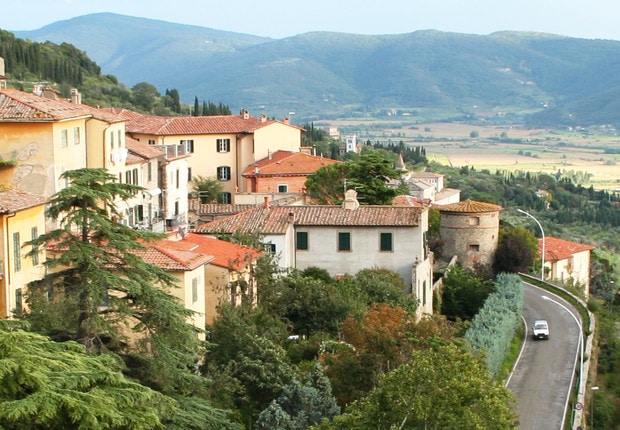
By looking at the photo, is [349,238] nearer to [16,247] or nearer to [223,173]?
[16,247]

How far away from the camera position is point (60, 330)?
22984 millimetres

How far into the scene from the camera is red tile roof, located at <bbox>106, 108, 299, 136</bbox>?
64312 millimetres

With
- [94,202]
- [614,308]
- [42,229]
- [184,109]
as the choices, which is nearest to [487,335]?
[42,229]

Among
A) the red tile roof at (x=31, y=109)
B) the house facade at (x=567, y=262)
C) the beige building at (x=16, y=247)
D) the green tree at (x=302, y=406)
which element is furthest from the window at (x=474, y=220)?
the beige building at (x=16, y=247)

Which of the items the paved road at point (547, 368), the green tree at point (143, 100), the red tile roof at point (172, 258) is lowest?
the paved road at point (547, 368)

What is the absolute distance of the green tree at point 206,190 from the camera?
6341cm

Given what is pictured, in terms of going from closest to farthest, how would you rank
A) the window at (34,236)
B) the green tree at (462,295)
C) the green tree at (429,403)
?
the green tree at (429,403), the window at (34,236), the green tree at (462,295)

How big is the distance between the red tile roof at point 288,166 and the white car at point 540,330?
19.2m

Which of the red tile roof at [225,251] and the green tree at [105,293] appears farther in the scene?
the red tile roof at [225,251]

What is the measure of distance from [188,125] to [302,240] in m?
24.5

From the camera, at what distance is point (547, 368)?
137ft

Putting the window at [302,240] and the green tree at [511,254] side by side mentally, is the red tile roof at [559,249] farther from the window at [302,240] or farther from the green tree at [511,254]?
the window at [302,240]

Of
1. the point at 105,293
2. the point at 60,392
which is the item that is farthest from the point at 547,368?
the point at 60,392

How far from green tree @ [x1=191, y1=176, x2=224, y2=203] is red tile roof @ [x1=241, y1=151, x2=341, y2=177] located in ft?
6.45
